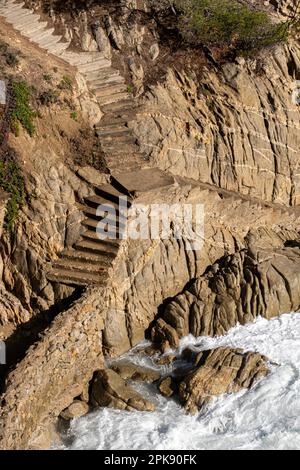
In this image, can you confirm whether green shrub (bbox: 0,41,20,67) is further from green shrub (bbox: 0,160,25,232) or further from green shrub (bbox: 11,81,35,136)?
green shrub (bbox: 0,160,25,232)

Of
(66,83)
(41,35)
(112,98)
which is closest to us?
(66,83)

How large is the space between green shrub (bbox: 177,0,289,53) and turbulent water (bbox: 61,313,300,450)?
10.2 meters

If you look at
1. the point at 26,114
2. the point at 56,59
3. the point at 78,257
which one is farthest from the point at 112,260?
the point at 56,59

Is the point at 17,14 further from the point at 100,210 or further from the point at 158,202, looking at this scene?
the point at 158,202

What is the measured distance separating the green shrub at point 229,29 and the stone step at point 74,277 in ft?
28.3

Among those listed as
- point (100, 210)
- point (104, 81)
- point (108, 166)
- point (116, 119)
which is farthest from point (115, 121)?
point (100, 210)

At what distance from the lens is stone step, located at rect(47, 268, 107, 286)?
1414 cm

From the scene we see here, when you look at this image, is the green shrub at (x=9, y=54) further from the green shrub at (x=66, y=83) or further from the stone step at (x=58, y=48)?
the stone step at (x=58, y=48)

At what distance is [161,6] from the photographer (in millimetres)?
19062

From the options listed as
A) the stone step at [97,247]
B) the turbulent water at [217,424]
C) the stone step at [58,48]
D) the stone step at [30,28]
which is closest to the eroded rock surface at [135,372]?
the turbulent water at [217,424]

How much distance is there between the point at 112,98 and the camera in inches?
679

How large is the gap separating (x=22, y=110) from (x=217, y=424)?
9.05 meters

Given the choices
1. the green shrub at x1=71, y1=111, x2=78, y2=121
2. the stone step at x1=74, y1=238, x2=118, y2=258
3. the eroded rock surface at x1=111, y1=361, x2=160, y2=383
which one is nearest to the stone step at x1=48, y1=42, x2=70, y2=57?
the green shrub at x1=71, y1=111, x2=78, y2=121

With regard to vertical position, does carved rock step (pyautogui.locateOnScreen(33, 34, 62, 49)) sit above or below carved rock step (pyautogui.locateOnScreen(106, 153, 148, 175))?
above
